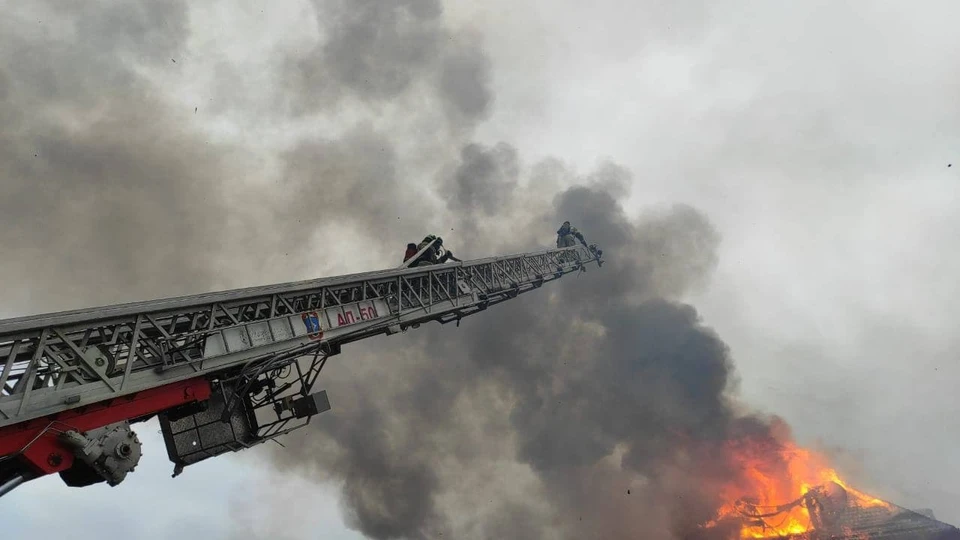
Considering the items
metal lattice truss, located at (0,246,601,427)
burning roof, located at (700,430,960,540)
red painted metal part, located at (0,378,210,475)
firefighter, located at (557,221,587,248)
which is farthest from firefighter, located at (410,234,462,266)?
burning roof, located at (700,430,960,540)

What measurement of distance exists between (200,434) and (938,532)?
4159 cm

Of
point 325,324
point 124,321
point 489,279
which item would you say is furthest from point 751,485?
point 124,321

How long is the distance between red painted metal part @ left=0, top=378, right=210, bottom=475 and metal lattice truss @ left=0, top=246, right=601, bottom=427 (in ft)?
1.12

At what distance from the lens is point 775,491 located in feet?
108

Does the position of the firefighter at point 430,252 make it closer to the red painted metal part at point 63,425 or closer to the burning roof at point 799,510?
the red painted metal part at point 63,425

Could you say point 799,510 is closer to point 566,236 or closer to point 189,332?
point 566,236

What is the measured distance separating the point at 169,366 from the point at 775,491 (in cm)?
3710

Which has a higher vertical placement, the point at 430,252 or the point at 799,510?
the point at 430,252

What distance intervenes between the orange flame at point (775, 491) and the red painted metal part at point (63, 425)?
34.3 m

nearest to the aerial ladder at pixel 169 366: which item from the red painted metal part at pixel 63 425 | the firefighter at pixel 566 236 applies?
the red painted metal part at pixel 63 425

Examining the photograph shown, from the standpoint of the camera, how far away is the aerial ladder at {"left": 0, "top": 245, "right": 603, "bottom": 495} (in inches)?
311

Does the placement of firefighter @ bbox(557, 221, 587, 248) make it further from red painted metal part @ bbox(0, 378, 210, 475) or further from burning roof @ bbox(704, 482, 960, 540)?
red painted metal part @ bbox(0, 378, 210, 475)

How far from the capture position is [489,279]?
22953 mm

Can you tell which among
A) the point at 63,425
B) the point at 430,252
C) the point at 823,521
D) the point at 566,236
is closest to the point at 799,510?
the point at 823,521
